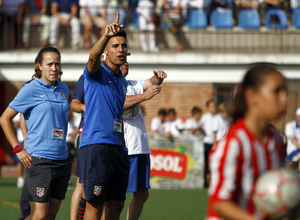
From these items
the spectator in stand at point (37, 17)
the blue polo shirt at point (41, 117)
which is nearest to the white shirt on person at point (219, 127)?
the spectator in stand at point (37, 17)

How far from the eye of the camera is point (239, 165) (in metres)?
3.50

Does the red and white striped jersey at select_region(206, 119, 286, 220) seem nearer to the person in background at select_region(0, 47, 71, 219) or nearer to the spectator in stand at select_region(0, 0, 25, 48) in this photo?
the person in background at select_region(0, 47, 71, 219)

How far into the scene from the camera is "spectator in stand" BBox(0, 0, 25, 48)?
21.0 metres

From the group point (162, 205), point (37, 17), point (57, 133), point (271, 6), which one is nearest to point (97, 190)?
point (57, 133)

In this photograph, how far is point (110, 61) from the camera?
6.35 metres

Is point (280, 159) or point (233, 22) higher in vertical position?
Result: point (233, 22)

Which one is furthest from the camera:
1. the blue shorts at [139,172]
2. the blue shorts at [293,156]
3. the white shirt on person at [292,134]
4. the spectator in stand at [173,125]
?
the spectator in stand at [173,125]

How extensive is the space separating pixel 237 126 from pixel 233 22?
1892cm

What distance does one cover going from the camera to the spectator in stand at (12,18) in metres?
21.0

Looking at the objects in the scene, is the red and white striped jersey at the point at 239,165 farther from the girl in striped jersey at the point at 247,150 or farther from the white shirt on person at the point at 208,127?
the white shirt on person at the point at 208,127

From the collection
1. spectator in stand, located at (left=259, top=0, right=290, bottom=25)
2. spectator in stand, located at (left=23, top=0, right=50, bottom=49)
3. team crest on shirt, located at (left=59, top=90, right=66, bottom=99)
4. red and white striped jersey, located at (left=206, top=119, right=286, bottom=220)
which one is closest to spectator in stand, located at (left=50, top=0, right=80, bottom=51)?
spectator in stand, located at (left=23, top=0, right=50, bottom=49)

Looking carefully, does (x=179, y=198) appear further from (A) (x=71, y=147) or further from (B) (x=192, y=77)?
(B) (x=192, y=77)

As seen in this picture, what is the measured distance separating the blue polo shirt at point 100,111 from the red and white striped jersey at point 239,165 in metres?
2.55

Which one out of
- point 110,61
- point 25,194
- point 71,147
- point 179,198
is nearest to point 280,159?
point 110,61
